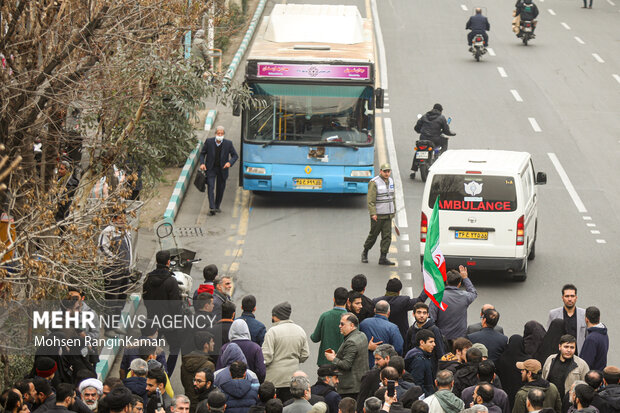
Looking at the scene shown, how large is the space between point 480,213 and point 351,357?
6.64m

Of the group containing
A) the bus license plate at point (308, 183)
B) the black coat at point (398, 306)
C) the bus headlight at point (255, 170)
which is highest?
the black coat at point (398, 306)

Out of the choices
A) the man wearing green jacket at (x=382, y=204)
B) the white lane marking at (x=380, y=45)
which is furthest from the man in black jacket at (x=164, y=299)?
the white lane marking at (x=380, y=45)

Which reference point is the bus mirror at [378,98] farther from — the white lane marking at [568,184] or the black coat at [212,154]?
the white lane marking at [568,184]

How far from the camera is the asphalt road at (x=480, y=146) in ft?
62.0

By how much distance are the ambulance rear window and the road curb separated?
5.04m

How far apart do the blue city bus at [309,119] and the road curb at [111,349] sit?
611 cm

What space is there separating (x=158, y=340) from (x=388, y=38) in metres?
27.5

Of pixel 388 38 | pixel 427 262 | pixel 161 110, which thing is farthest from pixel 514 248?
pixel 388 38

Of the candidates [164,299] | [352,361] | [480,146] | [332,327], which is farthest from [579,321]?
[480,146]

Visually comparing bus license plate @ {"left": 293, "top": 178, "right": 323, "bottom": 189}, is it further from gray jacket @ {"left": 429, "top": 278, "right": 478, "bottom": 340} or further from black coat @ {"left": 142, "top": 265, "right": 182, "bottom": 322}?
gray jacket @ {"left": 429, "top": 278, "right": 478, "bottom": 340}

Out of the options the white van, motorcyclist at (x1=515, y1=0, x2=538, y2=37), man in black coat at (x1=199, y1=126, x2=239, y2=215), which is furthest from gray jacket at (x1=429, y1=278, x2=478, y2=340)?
motorcyclist at (x1=515, y1=0, x2=538, y2=37)

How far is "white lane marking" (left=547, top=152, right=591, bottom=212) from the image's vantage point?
23734mm

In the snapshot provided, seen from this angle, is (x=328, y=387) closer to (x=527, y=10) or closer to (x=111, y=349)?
(x=111, y=349)

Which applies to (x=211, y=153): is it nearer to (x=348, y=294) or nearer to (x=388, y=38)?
(x=348, y=294)
